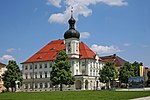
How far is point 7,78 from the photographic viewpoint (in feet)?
242

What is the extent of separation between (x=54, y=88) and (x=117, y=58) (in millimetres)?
46981

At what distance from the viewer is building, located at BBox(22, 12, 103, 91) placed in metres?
91.9

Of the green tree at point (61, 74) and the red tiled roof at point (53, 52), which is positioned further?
the red tiled roof at point (53, 52)

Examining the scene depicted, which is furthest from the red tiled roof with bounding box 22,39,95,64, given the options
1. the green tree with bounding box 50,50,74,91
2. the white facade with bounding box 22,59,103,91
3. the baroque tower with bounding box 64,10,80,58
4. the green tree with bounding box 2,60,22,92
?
the green tree with bounding box 2,60,22,92

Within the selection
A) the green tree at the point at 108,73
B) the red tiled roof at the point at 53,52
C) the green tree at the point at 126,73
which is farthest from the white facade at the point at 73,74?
the green tree at the point at 126,73

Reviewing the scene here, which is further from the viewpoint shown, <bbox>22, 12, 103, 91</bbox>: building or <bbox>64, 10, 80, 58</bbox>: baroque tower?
<bbox>64, 10, 80, 58</bbox>: baroque tower

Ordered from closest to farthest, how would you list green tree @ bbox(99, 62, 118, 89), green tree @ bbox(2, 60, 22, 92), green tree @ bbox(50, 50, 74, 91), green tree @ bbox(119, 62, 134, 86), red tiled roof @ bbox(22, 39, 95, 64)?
green tree @ bbox(50, 50, 74, 91)
green tree @ bbox(2, 60, 22, 92)
green tree @ bbox(99, 62, 118, 89)
green tree @ bbox(119, 62, 134, 86)
red tiled roof @ bbox(22, 39, 95, 64)

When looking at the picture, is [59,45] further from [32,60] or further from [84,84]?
[84,84]

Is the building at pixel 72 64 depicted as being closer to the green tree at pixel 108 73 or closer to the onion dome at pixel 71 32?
the onion dome at pixel 71 32

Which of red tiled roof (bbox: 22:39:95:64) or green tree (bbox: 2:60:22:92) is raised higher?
red tiled roof (bbox: 22:39:95:64)

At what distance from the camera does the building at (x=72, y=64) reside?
9194 cm

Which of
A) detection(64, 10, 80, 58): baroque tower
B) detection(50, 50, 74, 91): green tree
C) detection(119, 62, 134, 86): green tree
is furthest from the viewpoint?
detection(64, 10, 80, 58): baroque tower

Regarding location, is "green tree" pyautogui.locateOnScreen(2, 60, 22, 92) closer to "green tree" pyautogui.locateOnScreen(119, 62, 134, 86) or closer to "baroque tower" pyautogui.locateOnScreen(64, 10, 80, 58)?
"baroque tower" pyautogui.locateOnScreen(64, 10, 80, 58)

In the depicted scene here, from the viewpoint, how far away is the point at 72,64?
3634 inches
